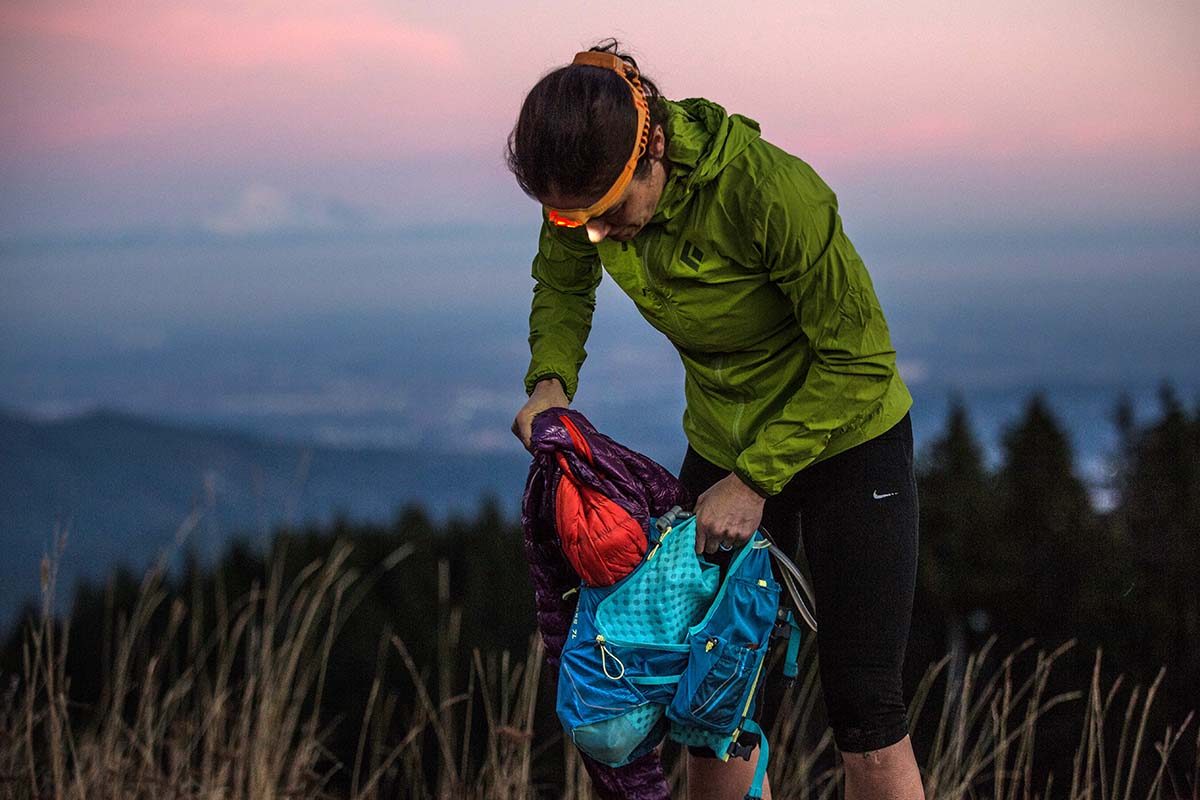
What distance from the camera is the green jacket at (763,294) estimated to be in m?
1.68

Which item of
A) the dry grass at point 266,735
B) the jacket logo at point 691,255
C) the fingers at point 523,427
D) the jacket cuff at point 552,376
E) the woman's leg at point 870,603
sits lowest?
the dry grass at point 266,735

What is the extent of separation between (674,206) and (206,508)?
1798mm

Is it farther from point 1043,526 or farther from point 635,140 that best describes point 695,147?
point 1043,526

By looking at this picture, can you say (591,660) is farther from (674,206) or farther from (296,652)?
(296,652)

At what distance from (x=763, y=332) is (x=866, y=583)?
0.44m

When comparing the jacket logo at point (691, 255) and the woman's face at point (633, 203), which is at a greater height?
the woman's face at point (633, 203)

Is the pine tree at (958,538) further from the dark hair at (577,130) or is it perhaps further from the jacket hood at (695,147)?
the dark hair at (577,130)

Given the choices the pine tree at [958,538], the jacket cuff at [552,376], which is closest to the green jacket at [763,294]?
the jacket cuff at [552,376]

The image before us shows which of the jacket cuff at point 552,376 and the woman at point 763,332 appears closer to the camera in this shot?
the woman at point 763,332

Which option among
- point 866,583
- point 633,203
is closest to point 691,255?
point 633,203

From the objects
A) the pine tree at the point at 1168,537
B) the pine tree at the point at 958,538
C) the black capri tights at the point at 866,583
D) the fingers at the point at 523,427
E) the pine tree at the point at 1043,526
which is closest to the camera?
the black capri tights at the point at 866,583

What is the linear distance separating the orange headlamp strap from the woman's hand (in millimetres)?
466

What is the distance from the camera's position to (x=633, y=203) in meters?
1.71

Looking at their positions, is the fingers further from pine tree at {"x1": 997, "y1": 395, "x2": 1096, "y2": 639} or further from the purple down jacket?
pine tree at {"x1": 997, "y1": 395, "x2": 1096, "y2": 639}
